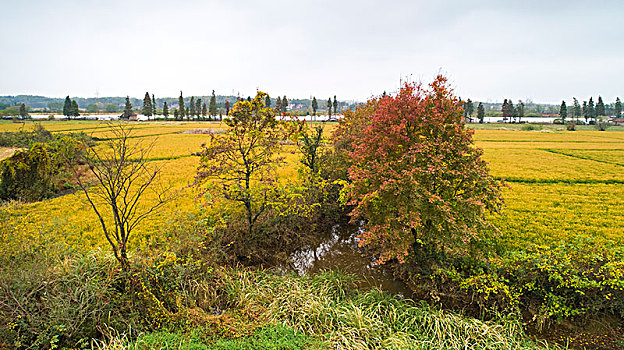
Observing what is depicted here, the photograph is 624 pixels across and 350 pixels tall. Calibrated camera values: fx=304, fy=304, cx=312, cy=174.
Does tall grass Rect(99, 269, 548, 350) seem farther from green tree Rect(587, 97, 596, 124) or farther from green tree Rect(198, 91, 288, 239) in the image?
green tree Rect(587, 97, 596, 124)

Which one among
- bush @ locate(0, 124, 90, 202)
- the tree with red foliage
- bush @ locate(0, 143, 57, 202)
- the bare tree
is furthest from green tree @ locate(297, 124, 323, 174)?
bush @ locate(0, 143, 57, 202)

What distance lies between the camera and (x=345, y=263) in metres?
8.17

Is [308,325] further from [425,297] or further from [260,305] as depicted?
[425,297]

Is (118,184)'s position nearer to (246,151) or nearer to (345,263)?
(246,151)

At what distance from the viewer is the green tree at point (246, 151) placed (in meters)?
7.58

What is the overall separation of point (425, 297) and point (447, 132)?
355cm

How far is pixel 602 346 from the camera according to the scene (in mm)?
5199

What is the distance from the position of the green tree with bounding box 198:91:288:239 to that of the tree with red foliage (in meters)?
2.52

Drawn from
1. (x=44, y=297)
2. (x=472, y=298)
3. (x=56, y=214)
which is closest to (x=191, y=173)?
(x=56, y=214)

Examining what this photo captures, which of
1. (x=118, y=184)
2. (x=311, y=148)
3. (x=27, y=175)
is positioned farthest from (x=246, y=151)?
(x=27, y=175)

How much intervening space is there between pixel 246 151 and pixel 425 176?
4536 millimetres

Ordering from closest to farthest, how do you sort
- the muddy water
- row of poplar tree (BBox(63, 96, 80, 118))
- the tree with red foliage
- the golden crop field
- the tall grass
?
the tall grass < the tree with red foliage < the muddy water < the golden crop field < row of poplar tree (BBox(63, 96, 80, 118))

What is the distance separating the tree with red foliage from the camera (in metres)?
6.18

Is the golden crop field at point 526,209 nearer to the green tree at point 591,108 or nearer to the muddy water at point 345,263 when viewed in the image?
the muddy water at point 345,263
